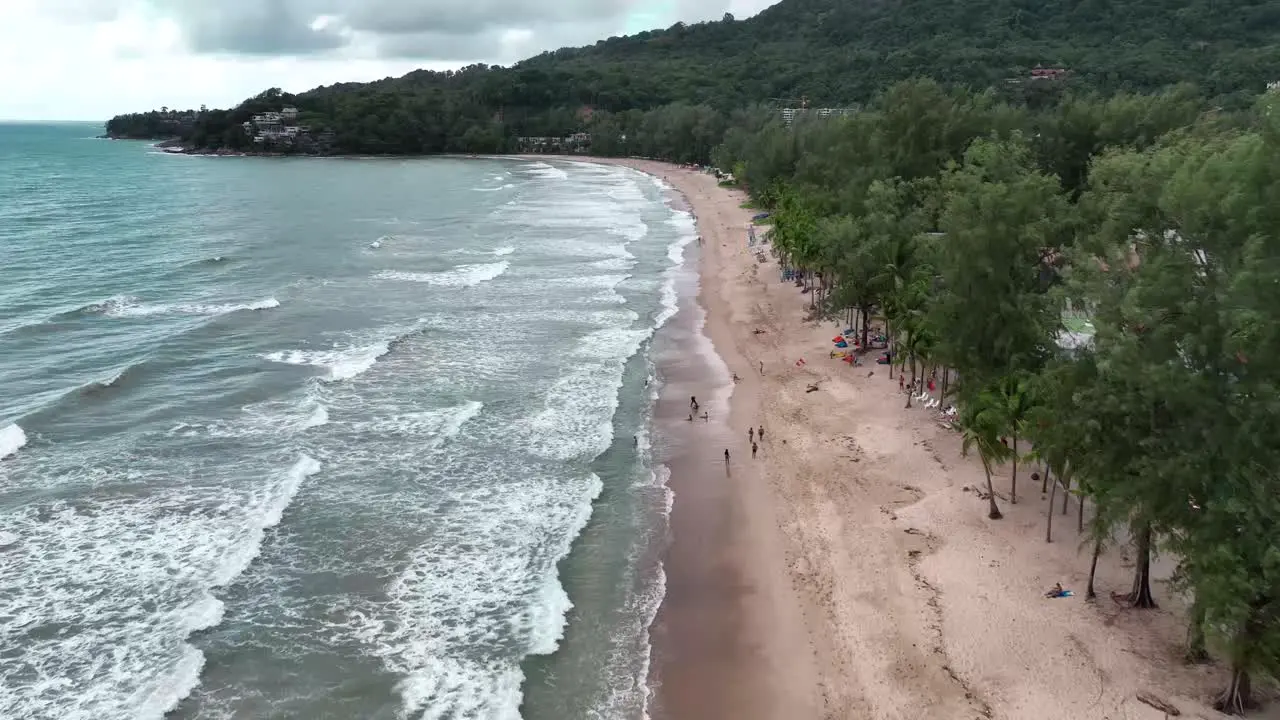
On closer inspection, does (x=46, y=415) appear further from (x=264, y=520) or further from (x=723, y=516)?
(x=723, y=516)

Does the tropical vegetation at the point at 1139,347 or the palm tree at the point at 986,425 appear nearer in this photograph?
the tropical vegetation at the point at 1139,347

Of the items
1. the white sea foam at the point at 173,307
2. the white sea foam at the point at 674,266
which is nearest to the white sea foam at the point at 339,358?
the white sea foam at the point at 173,307

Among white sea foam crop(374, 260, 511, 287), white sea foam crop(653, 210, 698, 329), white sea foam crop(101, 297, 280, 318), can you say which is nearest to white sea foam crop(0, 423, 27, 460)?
white sea foam crop(101, 297, 280, 318)

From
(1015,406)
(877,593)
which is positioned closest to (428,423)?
(877,593)

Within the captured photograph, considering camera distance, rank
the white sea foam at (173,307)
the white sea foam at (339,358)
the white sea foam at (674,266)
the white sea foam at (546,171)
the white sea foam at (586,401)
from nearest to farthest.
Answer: the white sea foam at (586,401) < the white sea foam at (339,358) < the white sea foam at (173,307) < the white sea foam at (674,266) < the white sea foam at (546,171)

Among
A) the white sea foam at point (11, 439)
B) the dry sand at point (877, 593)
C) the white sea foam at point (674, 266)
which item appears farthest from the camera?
the white sea foam at point (674, 266)

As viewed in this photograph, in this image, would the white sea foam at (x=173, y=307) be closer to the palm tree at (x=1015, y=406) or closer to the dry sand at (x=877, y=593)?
the dry sand at (x=877, y=593)

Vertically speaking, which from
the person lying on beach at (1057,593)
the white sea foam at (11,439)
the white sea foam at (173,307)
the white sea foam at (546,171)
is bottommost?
the person lying on beach at (1057,593)
